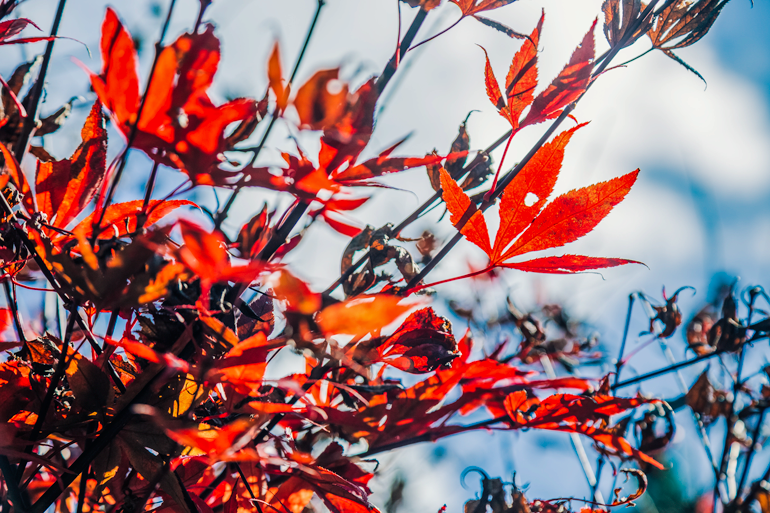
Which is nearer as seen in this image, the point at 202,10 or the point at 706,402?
the point at 202,10

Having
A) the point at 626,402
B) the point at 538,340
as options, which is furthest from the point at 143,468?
the point at 538,340

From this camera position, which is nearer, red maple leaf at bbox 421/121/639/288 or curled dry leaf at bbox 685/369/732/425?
red maple leaf at bbox 421/121/639/288

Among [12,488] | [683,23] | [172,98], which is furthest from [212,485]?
[683,23]

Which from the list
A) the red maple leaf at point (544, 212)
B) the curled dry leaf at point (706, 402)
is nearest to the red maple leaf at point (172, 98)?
the red maple leaf at point (544, 212)

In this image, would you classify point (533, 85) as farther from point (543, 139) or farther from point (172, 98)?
point (172, 98)

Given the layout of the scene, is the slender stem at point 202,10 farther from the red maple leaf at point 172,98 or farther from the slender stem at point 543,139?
the slender stem at point 543,139

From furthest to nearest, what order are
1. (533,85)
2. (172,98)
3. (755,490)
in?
(755,490), (533,85), (172,98)

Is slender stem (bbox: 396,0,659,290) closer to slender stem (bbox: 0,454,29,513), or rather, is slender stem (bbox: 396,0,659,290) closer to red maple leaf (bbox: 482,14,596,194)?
red maple leaf (bbox: 482,14,596,194)

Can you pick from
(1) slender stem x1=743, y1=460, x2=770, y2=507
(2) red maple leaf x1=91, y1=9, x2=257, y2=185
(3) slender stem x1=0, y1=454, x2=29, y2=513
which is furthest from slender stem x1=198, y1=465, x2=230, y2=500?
(1) slender stem x1=743, y1=460, x2=770, y2=507

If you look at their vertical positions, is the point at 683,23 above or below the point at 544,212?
above

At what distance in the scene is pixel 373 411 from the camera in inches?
10.7

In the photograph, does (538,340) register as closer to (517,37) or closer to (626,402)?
(626,402)

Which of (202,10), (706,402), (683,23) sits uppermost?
(683,23)

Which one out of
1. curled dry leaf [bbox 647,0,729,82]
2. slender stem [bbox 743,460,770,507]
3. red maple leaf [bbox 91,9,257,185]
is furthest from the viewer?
slender stem [bbox 743,460,770,507]
